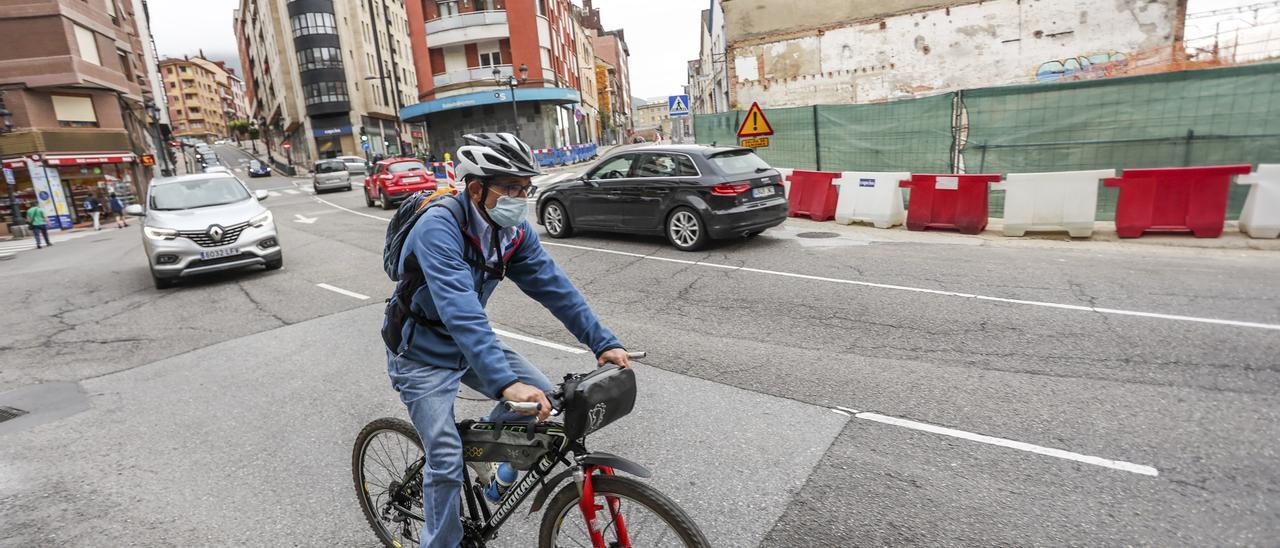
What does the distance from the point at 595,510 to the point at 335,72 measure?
7089 centimetres

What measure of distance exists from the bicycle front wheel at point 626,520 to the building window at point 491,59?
46.6 metres

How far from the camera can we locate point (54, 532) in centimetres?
331

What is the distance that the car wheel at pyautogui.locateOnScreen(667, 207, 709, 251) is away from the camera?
10023mm

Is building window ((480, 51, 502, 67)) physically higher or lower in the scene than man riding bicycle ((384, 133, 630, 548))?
higher

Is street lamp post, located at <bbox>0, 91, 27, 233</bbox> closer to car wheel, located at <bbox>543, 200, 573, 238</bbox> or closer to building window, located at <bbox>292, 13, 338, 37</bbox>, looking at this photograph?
car wheel, located at <bbox>543, 200, 573, 238</bbox>

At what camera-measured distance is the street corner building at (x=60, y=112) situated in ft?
88.4

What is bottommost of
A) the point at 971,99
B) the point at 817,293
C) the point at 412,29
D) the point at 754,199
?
the point at 817,293

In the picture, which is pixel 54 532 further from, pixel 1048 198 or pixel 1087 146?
pixel 1087 146

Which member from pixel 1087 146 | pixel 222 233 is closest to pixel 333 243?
pixel 222 233

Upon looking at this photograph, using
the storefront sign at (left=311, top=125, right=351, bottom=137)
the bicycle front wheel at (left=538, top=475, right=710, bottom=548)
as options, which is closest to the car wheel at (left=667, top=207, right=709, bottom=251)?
the bicycle front wheel at (left=538, top=475, right=710, bottom=548)

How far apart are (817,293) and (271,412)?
5448 mm

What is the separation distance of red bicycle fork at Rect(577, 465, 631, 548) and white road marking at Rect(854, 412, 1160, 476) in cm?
241

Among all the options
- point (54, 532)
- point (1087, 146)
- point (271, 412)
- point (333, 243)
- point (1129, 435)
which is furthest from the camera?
point (333, 243)

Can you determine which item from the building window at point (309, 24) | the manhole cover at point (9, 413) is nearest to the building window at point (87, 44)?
the building window at point (309, 24)
